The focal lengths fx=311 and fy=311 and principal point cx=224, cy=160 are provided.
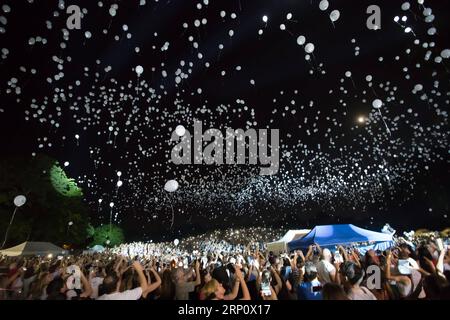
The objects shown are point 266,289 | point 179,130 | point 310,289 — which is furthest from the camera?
point 179,130

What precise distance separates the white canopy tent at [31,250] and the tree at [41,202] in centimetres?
540

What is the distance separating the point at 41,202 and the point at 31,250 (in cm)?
885

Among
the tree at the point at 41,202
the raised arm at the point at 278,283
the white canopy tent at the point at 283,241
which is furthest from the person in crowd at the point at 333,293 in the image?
the tree at the point at 41,202

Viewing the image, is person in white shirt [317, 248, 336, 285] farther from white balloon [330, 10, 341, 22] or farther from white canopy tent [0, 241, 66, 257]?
white canopy tent [0, 241, 66, 257]

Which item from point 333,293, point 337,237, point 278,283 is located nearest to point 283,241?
point 337,237

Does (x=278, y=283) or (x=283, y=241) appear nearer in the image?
(x=278, y=283)

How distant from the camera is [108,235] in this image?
52188mm

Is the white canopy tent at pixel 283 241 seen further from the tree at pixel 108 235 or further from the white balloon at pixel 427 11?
the tree at pixel 108 235

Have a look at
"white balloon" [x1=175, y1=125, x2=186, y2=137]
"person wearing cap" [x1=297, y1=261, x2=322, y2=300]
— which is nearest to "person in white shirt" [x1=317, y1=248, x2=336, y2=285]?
"person wearing cap" [x1=297, y1=261, x2=322, y2=300]

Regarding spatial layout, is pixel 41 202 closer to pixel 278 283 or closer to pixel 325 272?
pixel 278 283

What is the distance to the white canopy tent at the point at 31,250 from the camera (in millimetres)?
18266
